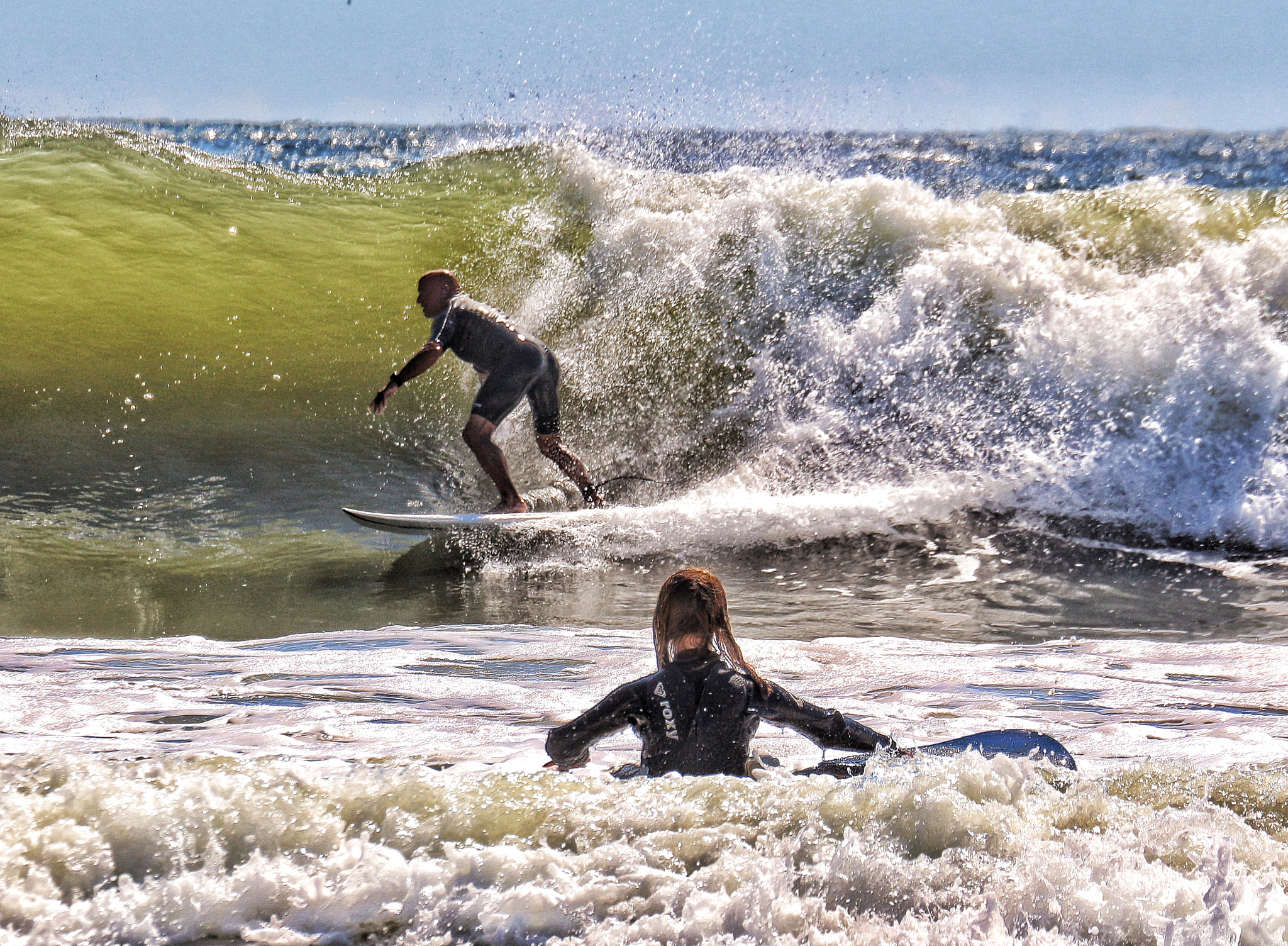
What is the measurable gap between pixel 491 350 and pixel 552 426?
0.64 metres

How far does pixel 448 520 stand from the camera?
637cm

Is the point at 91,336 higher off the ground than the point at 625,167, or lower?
lower

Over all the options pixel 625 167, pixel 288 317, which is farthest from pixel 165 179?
pixel 625 167

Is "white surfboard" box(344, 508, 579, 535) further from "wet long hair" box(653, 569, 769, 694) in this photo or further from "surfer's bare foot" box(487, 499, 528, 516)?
"wet long hair" box(653, 569, 769, 694)

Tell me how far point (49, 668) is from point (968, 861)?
141 inches

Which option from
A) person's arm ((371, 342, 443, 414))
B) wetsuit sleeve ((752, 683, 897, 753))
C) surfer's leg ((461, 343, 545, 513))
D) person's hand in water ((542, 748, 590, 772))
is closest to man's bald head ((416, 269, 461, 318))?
person's arm ((371, 342, 443, 414))

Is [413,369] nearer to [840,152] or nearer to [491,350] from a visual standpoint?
[491,350]

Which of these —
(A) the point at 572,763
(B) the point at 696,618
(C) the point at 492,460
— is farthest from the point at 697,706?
(C) the point at 492,460

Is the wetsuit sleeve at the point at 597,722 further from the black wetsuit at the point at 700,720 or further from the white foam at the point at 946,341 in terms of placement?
the white foam at the point at 946,341

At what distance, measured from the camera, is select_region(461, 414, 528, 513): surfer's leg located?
21.5 feet

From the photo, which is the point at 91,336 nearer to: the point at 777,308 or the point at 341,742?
the point at 777,308

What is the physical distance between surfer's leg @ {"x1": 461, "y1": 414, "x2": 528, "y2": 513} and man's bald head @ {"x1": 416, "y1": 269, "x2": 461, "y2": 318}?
771 millimetres

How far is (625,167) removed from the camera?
11789 mm

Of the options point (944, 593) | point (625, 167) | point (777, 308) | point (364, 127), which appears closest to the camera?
point (944, 593)
